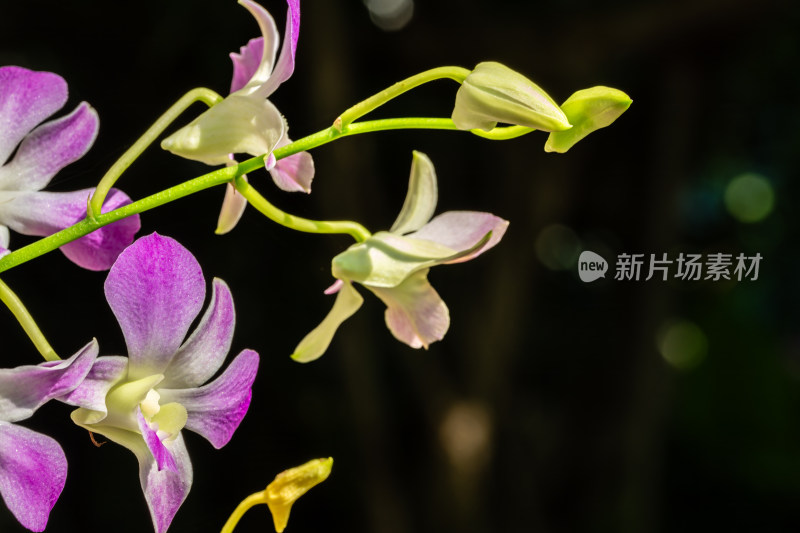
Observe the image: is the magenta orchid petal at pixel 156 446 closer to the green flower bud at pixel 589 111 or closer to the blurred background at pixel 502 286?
the green flower bud at pixel 589 111

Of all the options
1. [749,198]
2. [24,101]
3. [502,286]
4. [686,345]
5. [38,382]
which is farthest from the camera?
[686,345]

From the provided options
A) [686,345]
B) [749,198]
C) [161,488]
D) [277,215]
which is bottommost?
[161,488]

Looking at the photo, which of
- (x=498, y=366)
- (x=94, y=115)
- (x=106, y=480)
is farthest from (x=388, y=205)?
(x=94, y=115)

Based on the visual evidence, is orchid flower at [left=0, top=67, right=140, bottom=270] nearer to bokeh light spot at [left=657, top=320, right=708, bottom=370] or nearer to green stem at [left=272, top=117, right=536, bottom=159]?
green stem at [left=272, top=117, right=536, bottom=159]

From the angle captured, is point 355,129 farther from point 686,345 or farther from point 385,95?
point 686,345

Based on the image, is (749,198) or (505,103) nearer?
(505,103)

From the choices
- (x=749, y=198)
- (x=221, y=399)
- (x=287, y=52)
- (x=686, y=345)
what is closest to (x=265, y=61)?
(x=287, y=52)

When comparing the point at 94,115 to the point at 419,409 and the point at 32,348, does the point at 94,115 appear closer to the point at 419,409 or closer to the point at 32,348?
the point at 32,348
